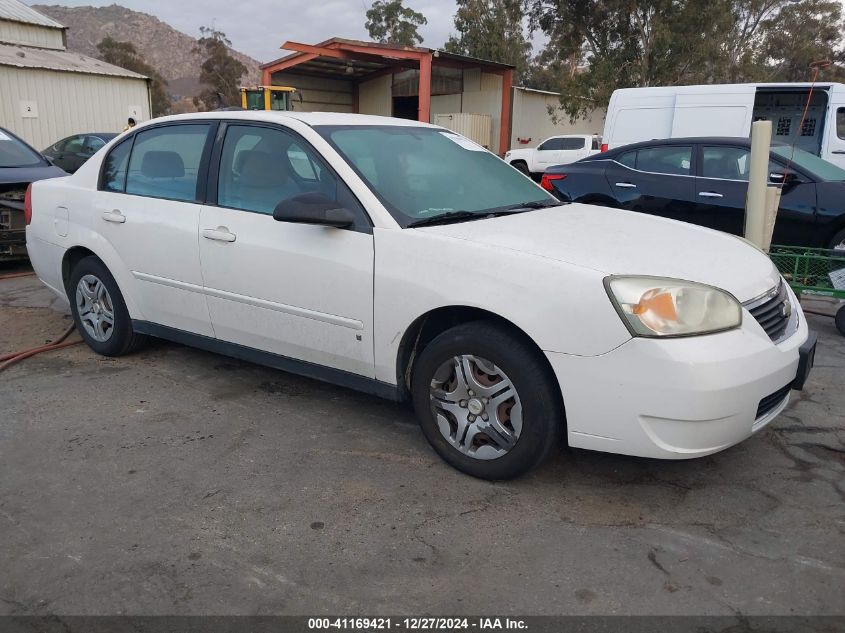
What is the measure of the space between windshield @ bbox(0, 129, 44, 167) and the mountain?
11503 cm

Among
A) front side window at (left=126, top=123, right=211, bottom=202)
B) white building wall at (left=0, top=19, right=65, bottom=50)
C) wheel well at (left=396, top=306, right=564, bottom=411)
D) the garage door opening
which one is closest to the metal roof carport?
the garage door opening

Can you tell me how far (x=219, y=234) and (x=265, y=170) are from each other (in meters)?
0.43

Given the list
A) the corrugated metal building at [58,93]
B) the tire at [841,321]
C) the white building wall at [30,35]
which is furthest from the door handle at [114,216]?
the white building wall at [30,35]

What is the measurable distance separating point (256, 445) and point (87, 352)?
2.16 m

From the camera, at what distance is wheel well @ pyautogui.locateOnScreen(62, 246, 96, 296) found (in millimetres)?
4895

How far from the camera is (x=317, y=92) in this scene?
26562mm

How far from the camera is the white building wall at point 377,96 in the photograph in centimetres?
2697

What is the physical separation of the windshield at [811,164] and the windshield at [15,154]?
8.06 meters

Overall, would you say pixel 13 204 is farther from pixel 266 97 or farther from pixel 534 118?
pixel 534 118

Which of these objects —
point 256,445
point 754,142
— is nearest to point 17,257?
point 256,445

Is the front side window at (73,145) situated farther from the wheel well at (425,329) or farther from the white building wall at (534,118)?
the wheel well at (425,329)

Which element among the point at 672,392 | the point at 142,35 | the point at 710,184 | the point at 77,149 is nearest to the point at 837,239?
the point at 710,184

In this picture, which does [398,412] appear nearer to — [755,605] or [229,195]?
[229,195]

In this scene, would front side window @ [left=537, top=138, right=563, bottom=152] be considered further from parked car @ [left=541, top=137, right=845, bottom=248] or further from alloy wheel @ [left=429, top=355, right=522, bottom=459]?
alloy wheel @ [left=429, top=355, right=522, bottom=459]
